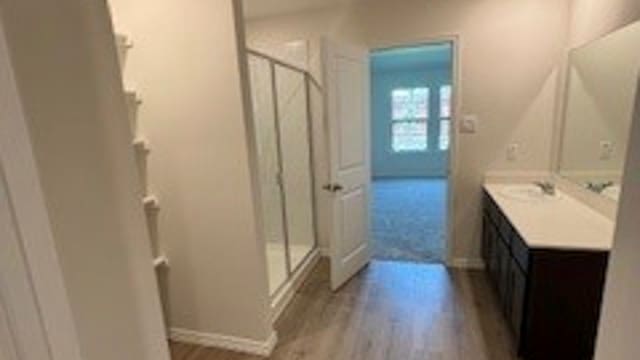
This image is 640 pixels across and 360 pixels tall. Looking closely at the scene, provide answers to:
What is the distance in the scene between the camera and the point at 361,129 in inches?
130

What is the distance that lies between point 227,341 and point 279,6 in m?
2.71

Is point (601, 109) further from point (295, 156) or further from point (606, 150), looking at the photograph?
point (295, 156)

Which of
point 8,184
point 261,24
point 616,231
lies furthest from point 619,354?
point 261,24

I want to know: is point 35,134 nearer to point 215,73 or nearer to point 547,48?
point 215,73

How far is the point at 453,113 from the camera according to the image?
3262mm

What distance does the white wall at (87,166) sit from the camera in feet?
2.64

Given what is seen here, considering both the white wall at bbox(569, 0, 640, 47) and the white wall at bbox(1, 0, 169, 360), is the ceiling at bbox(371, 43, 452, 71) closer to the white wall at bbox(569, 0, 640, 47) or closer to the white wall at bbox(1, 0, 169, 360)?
the white wall at bbox(569, 0, 640, 47)

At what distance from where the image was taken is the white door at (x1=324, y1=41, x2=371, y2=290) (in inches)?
114

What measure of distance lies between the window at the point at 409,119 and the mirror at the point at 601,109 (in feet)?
16.1

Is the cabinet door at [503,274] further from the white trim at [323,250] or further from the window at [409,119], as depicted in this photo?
the window at [409,119]

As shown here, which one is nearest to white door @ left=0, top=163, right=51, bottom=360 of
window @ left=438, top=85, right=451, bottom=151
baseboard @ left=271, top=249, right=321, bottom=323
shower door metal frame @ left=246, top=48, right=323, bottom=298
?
baseboard @ left=271, top=249, right=321, bottom=323

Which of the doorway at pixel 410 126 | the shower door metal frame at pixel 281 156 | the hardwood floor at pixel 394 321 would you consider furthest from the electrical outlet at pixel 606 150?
the doorway at pixel 410 126

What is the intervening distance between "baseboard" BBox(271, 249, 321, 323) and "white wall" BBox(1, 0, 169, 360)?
62.6 inches

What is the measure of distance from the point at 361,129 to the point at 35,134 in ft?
8.94
